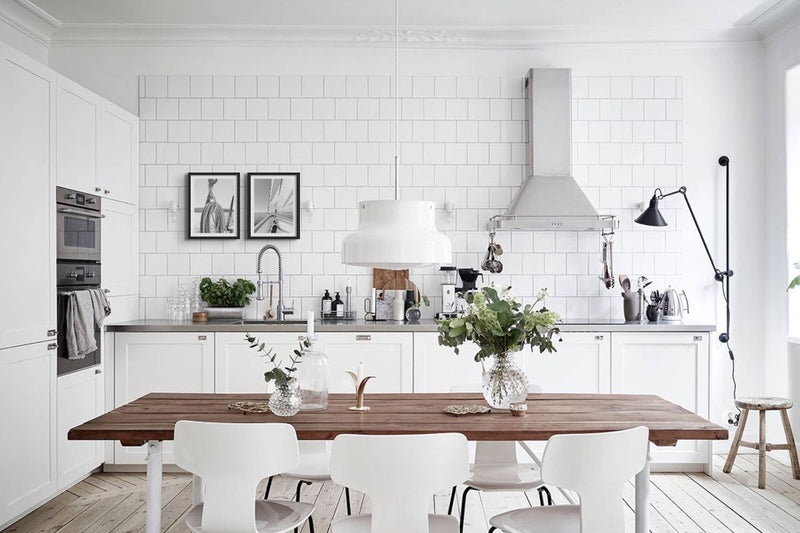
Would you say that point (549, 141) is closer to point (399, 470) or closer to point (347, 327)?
point (347, 327)

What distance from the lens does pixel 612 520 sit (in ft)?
7.79

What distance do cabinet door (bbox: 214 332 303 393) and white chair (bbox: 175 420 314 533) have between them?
225 centimetres

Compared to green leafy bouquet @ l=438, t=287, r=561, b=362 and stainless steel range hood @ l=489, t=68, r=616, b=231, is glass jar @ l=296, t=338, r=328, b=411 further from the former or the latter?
stainless steel range hood @ l=489, t=68, r=616, b=231

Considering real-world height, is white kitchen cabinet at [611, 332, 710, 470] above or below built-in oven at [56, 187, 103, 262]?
below

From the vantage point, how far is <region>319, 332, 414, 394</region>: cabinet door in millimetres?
4656

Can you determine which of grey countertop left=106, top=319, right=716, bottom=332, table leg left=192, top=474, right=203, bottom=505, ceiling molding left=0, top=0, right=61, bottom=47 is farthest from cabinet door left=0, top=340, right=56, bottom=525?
ceiling molding left=0, top=0, right=61, bottom=47

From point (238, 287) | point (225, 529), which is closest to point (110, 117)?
point (238, 287)

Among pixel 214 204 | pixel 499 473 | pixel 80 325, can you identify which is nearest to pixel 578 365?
pixel 499 473

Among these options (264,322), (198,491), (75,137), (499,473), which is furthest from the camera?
(264,322)

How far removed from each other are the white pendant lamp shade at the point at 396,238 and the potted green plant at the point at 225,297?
281 centimetres

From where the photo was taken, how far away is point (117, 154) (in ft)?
16.0

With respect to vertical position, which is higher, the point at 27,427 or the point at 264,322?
the point at 264,322

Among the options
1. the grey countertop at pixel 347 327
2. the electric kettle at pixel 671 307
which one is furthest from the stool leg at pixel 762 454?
the electric kettle at pixel 671 307

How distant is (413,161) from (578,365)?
1888 millimetres
